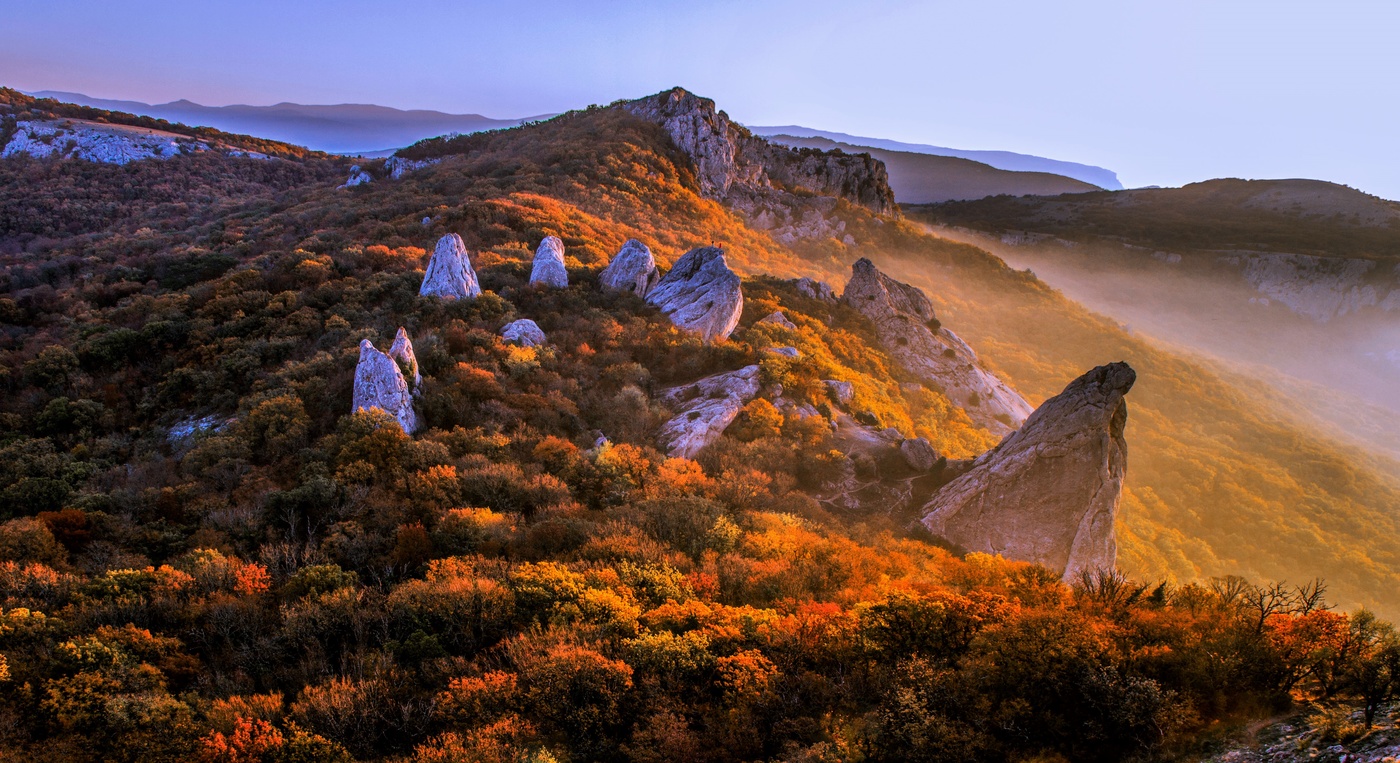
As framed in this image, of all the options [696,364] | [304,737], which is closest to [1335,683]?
[304,737]

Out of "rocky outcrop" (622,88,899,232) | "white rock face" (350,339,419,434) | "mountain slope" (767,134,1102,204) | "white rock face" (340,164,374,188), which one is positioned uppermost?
"mountain slope" (767,134,1102,204)

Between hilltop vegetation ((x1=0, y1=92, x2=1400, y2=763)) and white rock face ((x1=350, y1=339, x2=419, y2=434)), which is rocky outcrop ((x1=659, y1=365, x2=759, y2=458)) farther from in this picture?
white rock face ((x1=350, y1=339, x2=419, y2=434))

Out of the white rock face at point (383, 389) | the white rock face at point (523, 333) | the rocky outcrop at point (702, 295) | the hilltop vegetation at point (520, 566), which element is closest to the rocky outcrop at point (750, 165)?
the rocky outcrop at point (702, 295)

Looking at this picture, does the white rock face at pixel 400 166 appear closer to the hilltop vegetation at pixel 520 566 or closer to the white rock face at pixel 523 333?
the hilltop vegetation at pixel 520 566

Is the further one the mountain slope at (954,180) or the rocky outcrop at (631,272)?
the mountain slope at (954,180)

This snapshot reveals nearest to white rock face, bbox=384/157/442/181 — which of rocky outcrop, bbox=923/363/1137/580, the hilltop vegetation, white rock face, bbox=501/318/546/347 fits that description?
the hilltop vegetation

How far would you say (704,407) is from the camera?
19078 mm

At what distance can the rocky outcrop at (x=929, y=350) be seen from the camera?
28.6 m

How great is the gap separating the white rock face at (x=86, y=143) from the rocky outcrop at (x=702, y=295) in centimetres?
7015

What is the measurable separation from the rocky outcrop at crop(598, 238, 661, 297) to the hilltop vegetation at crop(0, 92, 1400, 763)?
176 cm

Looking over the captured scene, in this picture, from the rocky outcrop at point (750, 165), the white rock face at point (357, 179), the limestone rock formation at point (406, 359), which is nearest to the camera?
the limestone rock formation at point (406, 359)

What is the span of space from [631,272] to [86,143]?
2862 inches

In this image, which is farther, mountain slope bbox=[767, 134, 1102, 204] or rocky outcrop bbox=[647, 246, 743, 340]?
mountain slope bbox=[767, 134, 1102, 204]

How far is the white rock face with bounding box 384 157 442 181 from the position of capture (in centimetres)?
5676
